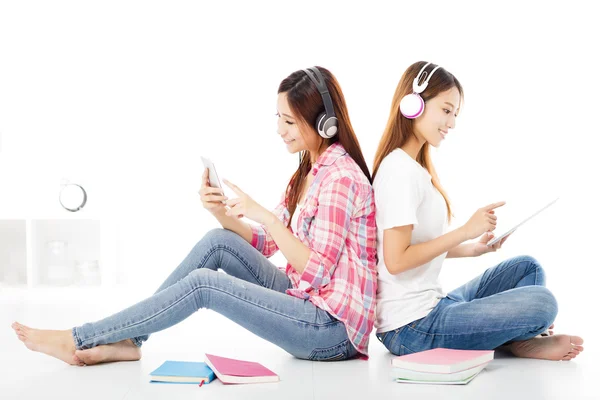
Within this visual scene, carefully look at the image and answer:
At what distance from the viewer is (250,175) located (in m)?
4.12

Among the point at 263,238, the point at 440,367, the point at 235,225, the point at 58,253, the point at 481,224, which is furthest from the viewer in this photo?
the point at 58,253

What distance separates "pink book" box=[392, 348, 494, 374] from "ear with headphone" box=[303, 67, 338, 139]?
25.7 inches

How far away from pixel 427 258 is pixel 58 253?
263 centimetres

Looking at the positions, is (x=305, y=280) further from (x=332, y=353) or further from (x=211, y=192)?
(x=211, y=192)

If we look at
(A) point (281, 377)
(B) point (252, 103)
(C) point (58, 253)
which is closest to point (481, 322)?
(A) point (281, 377)

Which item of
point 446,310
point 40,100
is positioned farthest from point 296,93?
point 40,100

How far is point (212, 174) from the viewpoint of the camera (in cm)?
221

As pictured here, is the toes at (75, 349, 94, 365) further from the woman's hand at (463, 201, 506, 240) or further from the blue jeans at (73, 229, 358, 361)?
the woman's hand at (463, 201, 506, 240)

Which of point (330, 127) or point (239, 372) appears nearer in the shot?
point (239, 372)

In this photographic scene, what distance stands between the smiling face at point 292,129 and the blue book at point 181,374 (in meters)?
0.69

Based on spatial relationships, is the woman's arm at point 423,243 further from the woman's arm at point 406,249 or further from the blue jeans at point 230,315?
the blue jeans at point 230,315

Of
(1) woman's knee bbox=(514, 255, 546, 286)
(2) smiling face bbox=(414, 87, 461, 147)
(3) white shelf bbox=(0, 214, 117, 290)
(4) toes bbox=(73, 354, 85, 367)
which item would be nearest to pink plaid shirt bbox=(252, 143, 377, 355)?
(2) smiling face bbox=(414, 87, 461, 147)

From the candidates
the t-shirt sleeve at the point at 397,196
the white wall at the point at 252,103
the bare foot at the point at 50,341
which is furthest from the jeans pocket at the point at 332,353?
the white wall at the point at 252,103

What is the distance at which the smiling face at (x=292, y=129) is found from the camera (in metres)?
2.16
